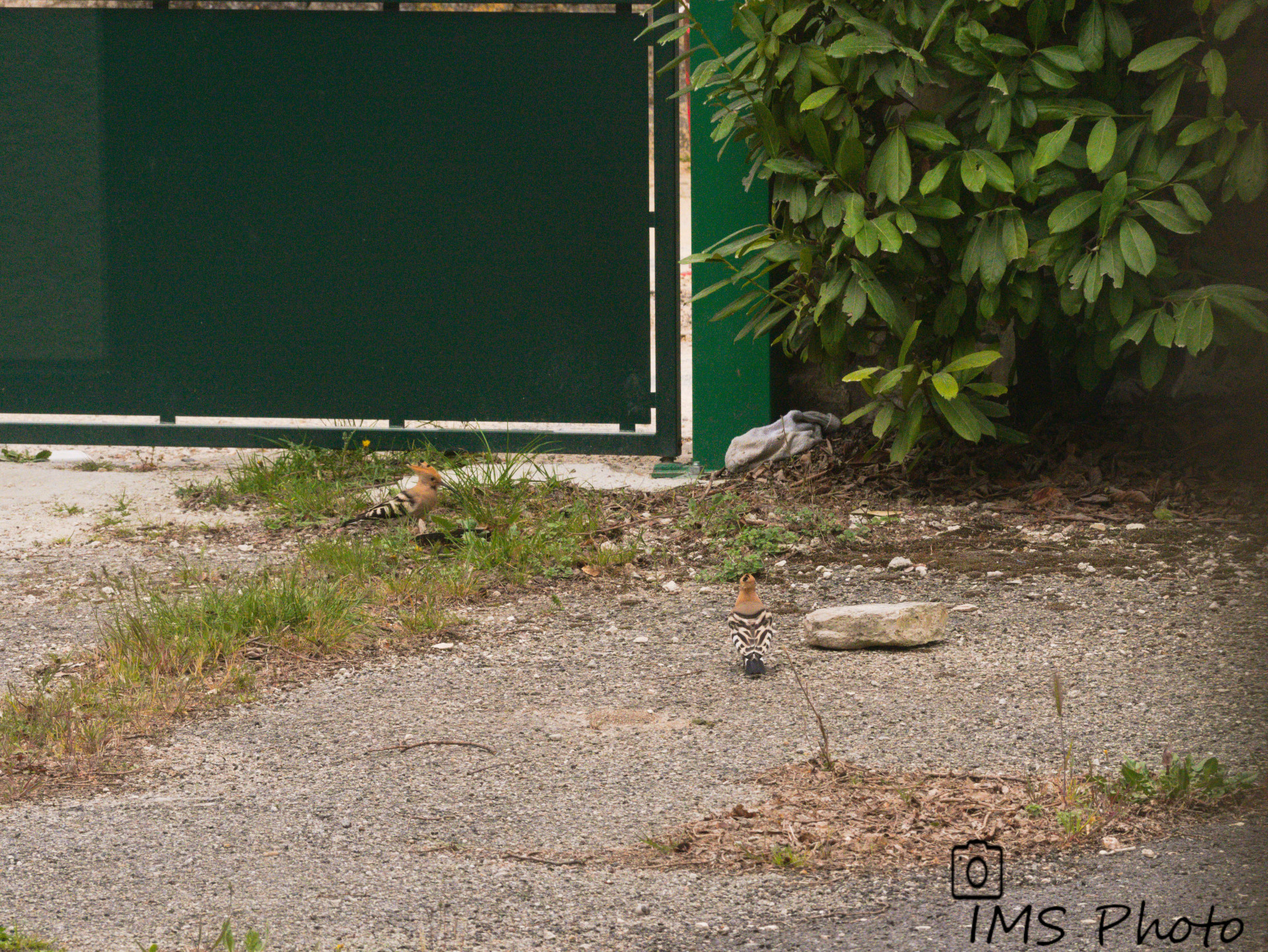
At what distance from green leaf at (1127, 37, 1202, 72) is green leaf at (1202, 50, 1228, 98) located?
8 centimetres

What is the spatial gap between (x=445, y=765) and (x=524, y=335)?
3.69 meters

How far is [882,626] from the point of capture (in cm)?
447

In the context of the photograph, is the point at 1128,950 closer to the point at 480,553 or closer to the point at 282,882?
the point at 282,882

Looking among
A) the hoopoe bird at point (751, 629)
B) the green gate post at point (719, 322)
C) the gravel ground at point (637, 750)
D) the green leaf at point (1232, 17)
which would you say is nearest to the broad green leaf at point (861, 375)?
the gravel ground at point (637, 750)

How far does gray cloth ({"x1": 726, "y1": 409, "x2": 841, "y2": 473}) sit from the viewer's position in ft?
21.3

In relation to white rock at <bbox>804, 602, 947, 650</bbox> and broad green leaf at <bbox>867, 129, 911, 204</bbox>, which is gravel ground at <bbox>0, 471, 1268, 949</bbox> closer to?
white rock at <bbox>804, 602, 947, 650</bbox>

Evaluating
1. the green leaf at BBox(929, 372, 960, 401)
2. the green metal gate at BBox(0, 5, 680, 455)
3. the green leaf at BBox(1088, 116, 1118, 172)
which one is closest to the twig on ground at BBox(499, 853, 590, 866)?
the green leaf at BBox(929, 372, 960, 401)

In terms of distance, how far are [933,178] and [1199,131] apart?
940 millimetres

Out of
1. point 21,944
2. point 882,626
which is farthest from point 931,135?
point 21,944

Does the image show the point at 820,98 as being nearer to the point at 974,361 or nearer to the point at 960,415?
the point at 974,361

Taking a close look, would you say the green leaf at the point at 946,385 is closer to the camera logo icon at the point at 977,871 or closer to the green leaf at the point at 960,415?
the green leaf at the point at 960,415

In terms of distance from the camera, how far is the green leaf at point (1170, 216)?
5.16 meters

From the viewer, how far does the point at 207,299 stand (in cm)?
725

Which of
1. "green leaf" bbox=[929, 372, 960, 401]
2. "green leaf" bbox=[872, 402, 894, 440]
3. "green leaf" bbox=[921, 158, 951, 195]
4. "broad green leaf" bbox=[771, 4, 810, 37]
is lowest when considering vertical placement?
"green leaf" bbox=[872, 402, 894, 440]
